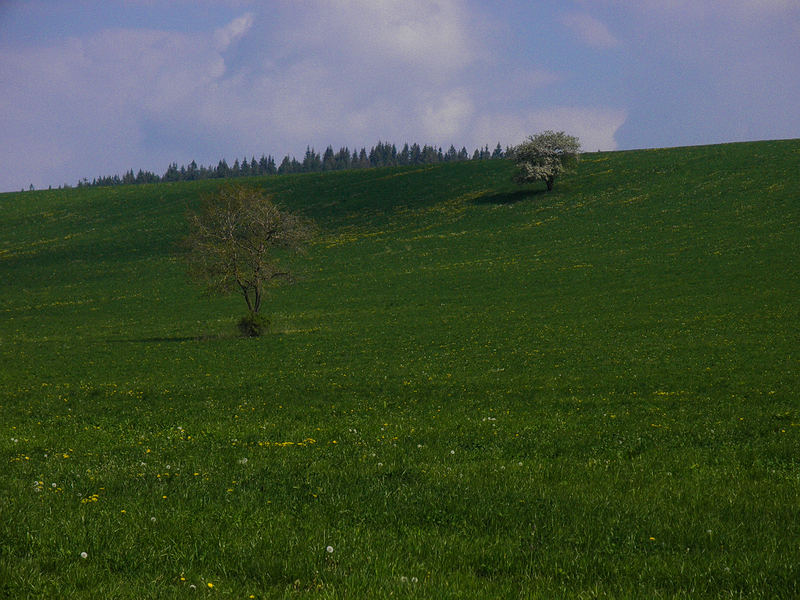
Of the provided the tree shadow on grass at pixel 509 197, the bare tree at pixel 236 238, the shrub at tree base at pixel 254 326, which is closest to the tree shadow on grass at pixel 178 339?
the shrub at tree base at pixel 254 326

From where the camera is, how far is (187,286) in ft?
221

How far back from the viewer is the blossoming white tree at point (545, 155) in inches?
3487

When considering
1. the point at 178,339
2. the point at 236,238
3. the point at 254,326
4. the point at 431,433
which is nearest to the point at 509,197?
the point at 236,238

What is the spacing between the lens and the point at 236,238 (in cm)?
4712

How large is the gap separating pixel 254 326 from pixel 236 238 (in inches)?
319

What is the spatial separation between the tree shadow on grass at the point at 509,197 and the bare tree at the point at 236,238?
49.5 metres

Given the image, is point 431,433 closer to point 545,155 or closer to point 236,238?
point 236,238

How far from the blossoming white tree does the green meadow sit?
28.4 meters

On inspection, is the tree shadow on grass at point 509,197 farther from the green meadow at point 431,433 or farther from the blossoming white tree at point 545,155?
the green meadow at point 431,433

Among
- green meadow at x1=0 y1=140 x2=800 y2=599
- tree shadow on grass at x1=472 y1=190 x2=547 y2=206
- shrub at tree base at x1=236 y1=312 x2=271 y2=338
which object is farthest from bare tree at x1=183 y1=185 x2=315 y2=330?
tree shadow on grass at x1=472 y1=190 x2=547 y2=206

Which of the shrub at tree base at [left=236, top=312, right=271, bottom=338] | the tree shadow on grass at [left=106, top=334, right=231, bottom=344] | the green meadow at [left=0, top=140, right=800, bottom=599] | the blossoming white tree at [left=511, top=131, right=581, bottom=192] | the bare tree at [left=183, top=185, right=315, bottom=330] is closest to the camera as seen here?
the green meadow at [left=0, top=140, right=800, bottom=599]

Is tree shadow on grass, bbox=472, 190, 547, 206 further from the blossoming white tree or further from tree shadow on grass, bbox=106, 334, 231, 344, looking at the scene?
tree shadow on grass, bbox=106, 334, 231, 344

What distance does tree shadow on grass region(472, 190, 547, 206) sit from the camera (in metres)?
89.9

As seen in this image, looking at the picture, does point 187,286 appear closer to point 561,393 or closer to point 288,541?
point 561,393
